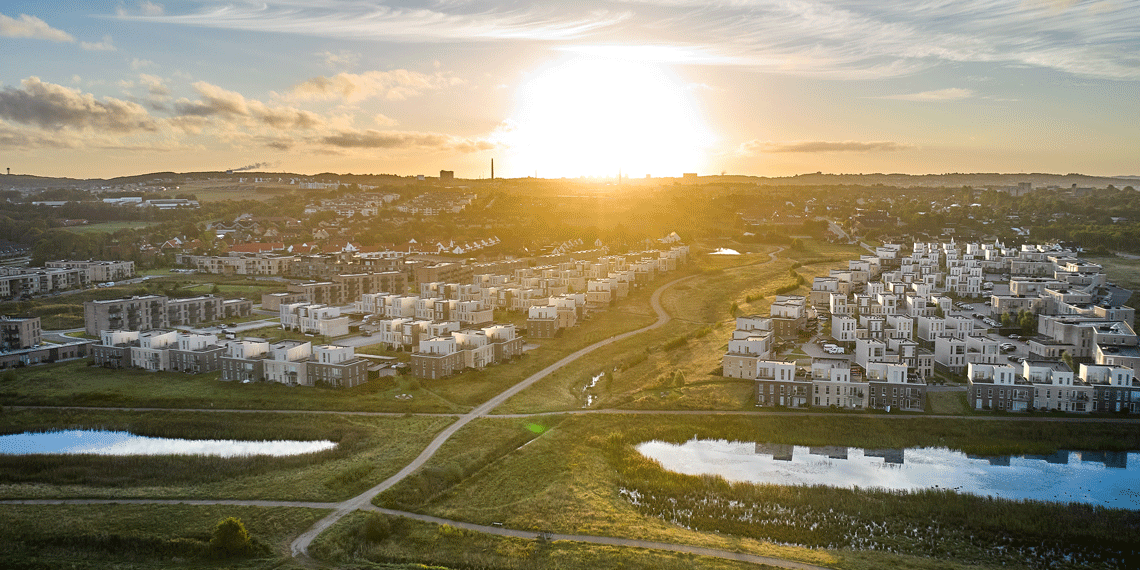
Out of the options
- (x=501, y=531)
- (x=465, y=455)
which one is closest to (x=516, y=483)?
(x=465, y=455)

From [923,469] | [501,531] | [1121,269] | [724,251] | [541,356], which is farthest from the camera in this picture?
[724,251]

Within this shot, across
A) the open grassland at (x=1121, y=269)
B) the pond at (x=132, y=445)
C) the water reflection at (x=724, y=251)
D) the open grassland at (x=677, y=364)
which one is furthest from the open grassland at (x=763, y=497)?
the water reflection at (x=724, y=251)

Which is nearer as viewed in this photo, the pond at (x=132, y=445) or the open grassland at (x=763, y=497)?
the open grassland at (x=763, y=497)

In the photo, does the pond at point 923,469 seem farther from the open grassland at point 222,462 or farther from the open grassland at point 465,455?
the open grassland at point 222,462

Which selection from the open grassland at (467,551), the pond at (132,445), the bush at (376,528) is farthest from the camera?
the pond at (132,445)

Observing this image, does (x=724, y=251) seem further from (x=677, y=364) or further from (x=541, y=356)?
(x=541, y=356)
